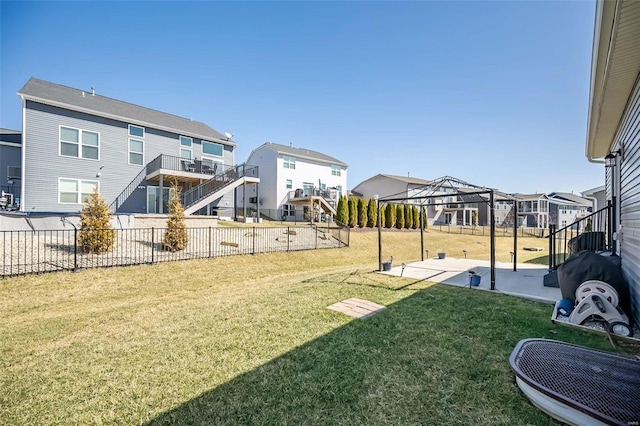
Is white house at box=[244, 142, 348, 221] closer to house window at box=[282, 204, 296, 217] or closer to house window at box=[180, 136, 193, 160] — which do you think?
house window at box=[282, 204, 296, 217]

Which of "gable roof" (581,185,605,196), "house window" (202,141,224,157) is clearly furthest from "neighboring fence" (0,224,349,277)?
"gable roof" (581,185,605,196)

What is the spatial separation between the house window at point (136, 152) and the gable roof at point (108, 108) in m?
1.10

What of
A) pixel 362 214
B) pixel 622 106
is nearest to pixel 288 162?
pixel 362 214

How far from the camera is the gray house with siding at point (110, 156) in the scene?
536 inches

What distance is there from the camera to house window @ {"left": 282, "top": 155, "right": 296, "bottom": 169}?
26547mm

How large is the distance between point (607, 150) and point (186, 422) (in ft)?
37.1

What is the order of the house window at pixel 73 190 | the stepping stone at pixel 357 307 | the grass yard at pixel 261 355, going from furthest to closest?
the house window at pixel 73 190 → the stepping stone at pixel 357 307 → the grass yard at pixel 261 355

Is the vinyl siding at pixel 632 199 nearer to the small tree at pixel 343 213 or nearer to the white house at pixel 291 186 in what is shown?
the small tree at pixel 343 213

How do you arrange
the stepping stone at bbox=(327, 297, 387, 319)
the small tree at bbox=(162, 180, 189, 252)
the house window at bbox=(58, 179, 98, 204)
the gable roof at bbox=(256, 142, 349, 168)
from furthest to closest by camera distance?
the gable roof at bbox=(256, 142, 349, 168) < the house window at bbox=(58, 179, 98, 204) < the small tree at bbox=(162, 180, 189, 252) < the stepping stone at bbox=(327, 297, 387, 319)

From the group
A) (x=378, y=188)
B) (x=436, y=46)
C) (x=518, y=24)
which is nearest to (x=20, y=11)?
(x=436, y=46)

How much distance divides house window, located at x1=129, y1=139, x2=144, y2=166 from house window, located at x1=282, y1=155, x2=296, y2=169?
39.8 feet

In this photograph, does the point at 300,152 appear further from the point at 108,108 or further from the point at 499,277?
the point at 499,277

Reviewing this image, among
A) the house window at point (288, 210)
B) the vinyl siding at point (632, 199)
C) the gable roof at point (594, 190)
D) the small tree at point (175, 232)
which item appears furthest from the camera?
the house window at point (288, 210)

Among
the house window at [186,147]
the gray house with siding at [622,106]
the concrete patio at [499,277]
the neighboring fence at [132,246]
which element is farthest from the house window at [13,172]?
the gray house with siding at [622,106]
